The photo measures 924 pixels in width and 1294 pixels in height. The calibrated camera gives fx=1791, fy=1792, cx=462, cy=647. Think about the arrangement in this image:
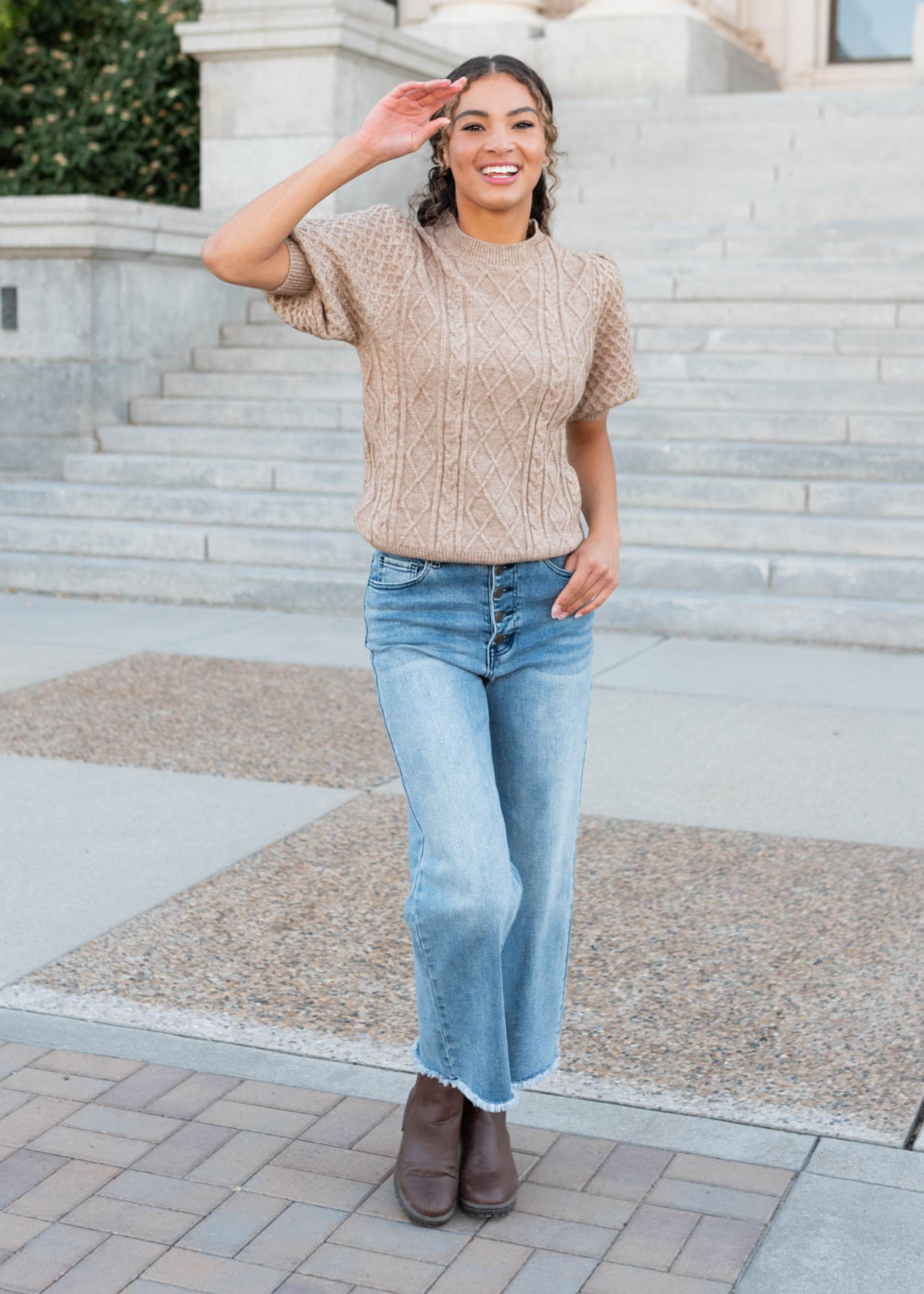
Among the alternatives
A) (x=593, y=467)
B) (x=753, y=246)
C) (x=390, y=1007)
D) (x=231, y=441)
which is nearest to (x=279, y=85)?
(x=231, y=441)

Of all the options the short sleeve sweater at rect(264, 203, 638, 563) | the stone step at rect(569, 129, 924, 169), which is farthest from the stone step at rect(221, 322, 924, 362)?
the short sleeve sweater at rect(264, 203, 638, 563)

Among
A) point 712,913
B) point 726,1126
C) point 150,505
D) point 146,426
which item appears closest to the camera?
point 726,1126

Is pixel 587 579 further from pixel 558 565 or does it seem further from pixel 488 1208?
pixel 488 1208

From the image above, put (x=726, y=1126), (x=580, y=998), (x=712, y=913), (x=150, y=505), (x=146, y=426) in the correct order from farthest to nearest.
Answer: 1. (x=146, y=426)
2. (x=150, y=505)
3. (x=712, y=913)
4. (x=580, y=998)
5. (x=726, y=1126)

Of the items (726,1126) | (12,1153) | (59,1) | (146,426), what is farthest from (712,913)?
(59,1)

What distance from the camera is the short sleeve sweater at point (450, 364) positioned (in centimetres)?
283

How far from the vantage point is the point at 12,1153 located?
3.23 meters

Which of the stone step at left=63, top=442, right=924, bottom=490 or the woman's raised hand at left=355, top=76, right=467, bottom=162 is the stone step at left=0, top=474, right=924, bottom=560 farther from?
the woman's raised hand at left=355, top=76, right=467, bottom=162

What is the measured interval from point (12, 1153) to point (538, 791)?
1.18m

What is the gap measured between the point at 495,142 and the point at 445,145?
0.43ft

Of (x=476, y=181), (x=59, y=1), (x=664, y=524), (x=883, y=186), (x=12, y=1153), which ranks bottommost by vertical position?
(x=12, y=1153)

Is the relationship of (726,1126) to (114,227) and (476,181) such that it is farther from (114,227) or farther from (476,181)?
(114,227)

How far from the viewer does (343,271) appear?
2.84 m

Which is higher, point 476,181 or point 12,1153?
point 476,181
